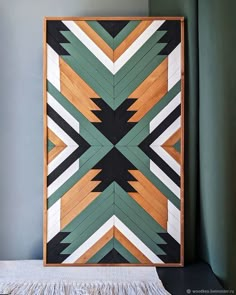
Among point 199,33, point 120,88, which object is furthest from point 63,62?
point 199,33

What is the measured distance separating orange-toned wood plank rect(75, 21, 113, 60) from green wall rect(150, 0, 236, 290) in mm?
336

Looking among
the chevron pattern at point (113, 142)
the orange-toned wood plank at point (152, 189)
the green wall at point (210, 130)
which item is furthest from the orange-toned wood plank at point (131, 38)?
the orange-toned wood plank at point (152, 189)

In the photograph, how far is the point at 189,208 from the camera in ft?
5.04

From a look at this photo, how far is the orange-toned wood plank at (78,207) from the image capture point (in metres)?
1.54

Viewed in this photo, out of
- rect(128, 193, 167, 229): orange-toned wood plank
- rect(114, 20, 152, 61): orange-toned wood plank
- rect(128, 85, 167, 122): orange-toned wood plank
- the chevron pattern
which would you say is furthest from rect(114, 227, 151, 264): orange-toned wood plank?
rect(114, 20, 152, 61): orange-toned wood plank

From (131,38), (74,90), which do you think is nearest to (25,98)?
(74,90)

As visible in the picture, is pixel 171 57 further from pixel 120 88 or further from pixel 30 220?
pixel 30 220

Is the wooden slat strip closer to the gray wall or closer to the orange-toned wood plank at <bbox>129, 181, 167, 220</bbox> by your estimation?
the gray wall

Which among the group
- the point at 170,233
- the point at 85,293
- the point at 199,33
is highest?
the point at 199,33

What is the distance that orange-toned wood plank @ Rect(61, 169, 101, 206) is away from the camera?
1537mm

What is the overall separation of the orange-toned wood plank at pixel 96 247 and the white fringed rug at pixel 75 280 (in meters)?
0.04

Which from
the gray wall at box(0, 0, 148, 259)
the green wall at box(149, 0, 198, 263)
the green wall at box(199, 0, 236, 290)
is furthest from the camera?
the gray wall at box(0, 0, 148, 259)

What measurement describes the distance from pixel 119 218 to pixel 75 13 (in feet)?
3.46

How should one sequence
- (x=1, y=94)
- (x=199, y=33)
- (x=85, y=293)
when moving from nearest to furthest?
(x=85, y=293) < (x=199, y=33) < (x=1, y=94)
